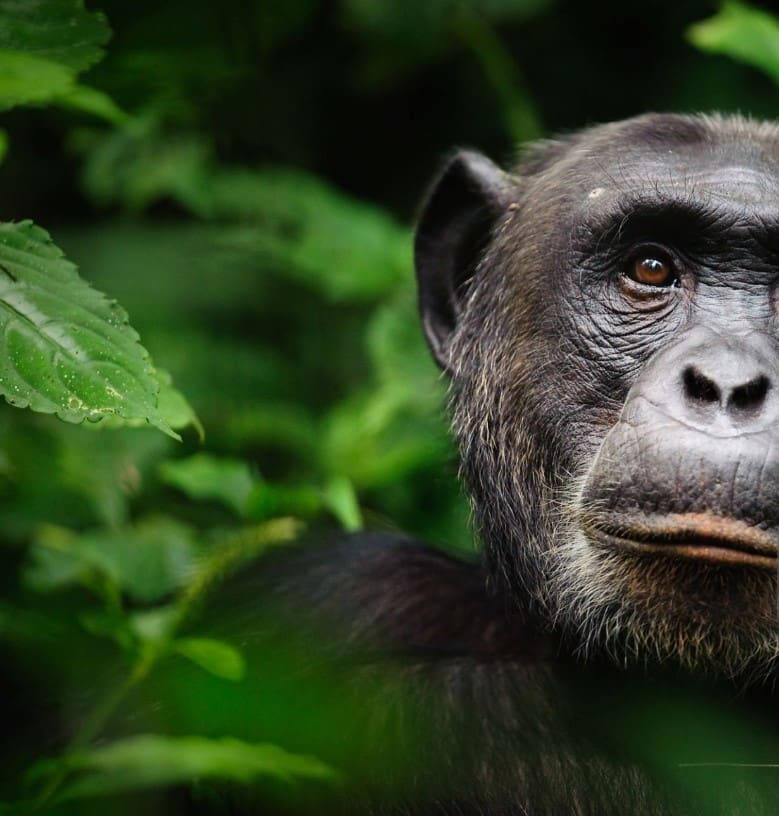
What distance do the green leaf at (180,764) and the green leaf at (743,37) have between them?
4.57 meters

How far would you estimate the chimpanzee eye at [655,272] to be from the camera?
426 cm

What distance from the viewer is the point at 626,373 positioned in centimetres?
416

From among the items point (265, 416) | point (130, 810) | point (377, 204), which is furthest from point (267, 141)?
point (130, 810)

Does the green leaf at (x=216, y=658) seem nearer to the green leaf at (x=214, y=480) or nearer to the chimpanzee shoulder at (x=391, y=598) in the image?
the chimpanzee shoulder at (x=391, y=598)

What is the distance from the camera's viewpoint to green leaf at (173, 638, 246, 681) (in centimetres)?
335

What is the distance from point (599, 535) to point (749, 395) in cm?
65

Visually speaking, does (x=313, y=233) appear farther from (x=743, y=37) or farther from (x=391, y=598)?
(x=391, y=598)

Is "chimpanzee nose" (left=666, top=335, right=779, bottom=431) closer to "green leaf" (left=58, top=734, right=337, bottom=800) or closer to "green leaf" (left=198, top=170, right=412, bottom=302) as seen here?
"green leaf" (left=58, top=734, right=337, bottom=800)

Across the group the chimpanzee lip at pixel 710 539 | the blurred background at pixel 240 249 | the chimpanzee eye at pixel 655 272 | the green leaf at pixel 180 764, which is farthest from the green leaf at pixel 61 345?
the chimpanzee eye at pixel 655 272

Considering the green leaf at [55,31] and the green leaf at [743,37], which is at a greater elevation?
the green leaf at [743,37]

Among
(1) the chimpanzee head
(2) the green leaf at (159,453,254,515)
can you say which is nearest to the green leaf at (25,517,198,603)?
(2) the green leaf at (159,453,254,515)

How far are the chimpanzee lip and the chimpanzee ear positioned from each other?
165 centimetres

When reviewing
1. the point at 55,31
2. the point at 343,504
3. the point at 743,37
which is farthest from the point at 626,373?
the point at 743,37

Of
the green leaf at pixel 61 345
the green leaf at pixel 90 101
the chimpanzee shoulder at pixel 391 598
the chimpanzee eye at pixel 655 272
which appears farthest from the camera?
the chimpanzee shoulder at pixel 391 598
